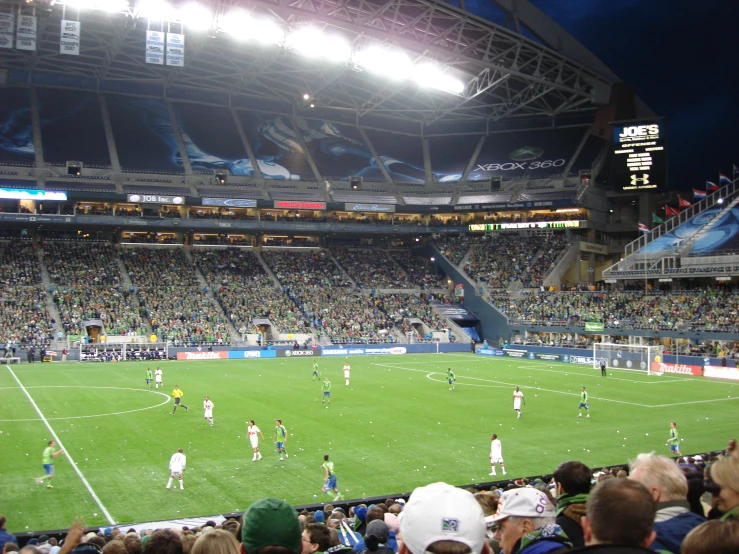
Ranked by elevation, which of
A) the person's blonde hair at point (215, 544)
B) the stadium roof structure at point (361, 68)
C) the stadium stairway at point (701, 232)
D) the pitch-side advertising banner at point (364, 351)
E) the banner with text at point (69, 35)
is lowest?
the pitch-side advertising banner at point (364, 351)

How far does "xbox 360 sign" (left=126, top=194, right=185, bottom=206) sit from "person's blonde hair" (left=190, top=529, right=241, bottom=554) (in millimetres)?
72964

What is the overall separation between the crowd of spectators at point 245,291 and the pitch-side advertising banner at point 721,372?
38267mm

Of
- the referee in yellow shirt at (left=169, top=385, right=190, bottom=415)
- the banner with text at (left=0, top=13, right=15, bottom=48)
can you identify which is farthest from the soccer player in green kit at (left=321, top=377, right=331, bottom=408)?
the banner with text at (left=0, top=13, right=15, bottom=48)

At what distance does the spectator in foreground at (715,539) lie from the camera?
3.36 metres

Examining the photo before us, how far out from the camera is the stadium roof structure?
58.2 metres

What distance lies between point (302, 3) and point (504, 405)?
38.3m

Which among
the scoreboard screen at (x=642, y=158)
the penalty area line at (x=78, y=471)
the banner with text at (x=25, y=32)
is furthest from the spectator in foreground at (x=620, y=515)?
the scoreboard screen at (x=642, y=158)

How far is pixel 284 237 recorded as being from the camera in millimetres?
87438

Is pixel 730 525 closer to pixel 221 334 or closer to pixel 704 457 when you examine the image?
pixel 704 457

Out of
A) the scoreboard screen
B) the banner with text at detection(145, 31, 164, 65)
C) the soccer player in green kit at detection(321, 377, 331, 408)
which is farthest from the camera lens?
the scoreboard screen

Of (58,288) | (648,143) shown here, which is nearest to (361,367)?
(58,288)

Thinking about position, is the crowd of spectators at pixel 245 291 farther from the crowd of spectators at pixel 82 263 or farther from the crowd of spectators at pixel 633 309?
the crowd of spectators at pixel 633 309

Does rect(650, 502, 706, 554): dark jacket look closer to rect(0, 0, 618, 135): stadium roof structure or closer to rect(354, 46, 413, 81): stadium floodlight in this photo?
rect(0, 0, 618, 135): stadium roof structure

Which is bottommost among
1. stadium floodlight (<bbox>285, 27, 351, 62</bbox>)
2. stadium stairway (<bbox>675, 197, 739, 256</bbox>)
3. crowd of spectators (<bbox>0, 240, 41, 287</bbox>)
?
crowd of spectators (<bbox>0, 240, 41, 287</bbox>)
